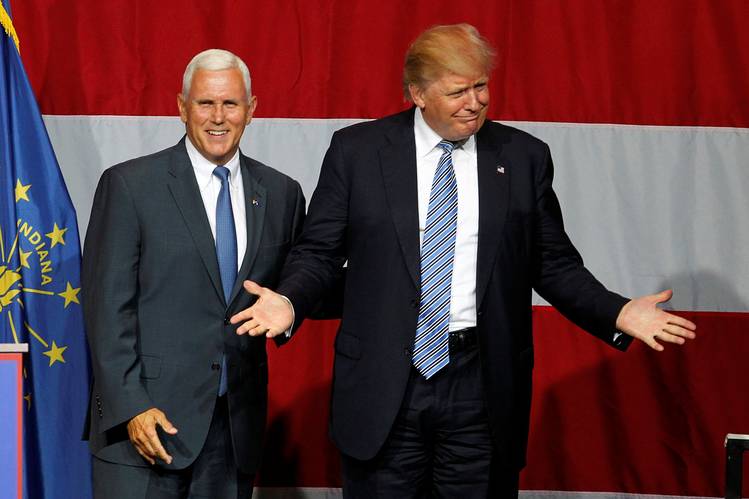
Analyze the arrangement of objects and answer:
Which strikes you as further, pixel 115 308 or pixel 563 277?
pixel 563 277

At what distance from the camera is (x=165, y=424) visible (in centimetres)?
215

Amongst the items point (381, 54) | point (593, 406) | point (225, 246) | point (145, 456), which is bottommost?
point (593, 406)

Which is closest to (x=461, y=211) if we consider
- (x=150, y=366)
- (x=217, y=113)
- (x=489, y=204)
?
(x=489, y=204)

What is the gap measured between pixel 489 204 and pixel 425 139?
20cm

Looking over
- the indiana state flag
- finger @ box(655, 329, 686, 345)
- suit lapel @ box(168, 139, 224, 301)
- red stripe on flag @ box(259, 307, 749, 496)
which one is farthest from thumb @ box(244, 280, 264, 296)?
red stripe on flag @ box(259, 307, 749, 496)

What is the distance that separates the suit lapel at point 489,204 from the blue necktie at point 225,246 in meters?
0.53

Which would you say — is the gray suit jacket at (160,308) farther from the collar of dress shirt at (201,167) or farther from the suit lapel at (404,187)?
the suit lapel at (404,187)

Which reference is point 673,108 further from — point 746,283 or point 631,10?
point 746,283

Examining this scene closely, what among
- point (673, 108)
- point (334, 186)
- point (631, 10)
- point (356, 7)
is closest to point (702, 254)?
point (673, 108)

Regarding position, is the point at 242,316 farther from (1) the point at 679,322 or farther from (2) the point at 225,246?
(1) the point at 679,322

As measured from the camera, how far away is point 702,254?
3.38m

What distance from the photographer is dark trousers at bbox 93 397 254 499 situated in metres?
2.25

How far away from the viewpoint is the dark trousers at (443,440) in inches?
86.4

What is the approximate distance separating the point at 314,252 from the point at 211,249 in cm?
22
